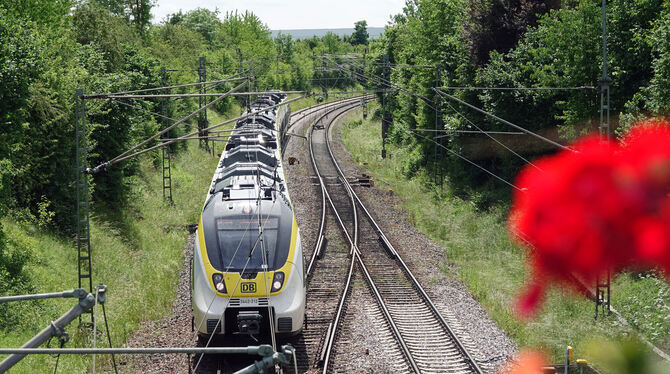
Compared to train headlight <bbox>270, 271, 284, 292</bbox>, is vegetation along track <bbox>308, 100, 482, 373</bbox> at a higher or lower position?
lower

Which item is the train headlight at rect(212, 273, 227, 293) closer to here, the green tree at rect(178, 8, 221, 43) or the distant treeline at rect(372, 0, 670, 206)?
the distant treeline at rect(372, 0, 670, 206)

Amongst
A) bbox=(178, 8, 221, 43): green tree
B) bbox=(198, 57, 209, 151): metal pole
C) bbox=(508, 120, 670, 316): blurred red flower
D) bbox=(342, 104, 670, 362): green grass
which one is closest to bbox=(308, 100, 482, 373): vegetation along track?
bbox=(342, 104, 670, 362): green grass

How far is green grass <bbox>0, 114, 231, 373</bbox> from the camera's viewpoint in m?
16.2

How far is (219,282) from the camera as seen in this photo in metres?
14.3

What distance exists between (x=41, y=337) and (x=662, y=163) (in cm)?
732

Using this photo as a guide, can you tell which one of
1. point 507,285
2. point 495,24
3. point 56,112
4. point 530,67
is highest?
point 495,24

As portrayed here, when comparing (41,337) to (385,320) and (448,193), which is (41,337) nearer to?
(385,320)

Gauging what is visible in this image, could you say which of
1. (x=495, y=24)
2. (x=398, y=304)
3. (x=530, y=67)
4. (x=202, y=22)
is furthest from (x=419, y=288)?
(x=202, y=22)

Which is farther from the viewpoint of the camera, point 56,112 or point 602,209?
point 56,112

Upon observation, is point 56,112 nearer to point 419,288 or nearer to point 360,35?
point 419,288

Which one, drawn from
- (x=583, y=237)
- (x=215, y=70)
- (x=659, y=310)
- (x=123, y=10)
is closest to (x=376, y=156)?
(x=215, y=70)

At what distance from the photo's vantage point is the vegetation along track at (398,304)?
15.1 m

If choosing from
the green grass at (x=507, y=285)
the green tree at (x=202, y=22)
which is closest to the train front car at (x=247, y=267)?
the green grass at (x=507, y=285)

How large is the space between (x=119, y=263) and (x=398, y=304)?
975cm
